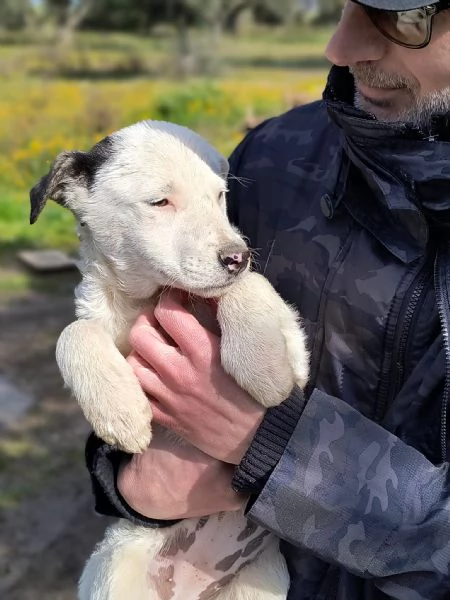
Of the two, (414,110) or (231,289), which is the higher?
(414,110)

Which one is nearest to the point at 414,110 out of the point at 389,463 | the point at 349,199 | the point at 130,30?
the point at 349,199

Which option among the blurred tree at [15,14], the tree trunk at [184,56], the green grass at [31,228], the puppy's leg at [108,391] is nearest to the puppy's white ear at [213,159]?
the puppy's leg at [108,391]

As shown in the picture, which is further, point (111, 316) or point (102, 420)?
point (111, 316)

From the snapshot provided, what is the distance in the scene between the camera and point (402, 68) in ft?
6.68

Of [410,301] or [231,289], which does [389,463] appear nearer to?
[410,301]

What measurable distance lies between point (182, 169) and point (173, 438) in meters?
0.89

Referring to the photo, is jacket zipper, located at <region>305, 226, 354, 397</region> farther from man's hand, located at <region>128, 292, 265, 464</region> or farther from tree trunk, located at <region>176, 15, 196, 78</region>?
tree trunk, located at <region>176, 15, 196, 78</region>

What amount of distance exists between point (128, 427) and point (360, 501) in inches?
29.3

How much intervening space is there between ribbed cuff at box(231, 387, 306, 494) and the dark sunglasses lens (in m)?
1.04

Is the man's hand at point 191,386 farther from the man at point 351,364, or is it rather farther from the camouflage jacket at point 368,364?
the camouflage jacket at point 368,364

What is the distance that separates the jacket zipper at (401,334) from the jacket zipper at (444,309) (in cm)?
7

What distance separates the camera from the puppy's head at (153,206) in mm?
2350

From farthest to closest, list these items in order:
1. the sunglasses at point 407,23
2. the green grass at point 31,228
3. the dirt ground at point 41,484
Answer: the green grass at point 31,228 < the dirt ground at point 41,484 < the sunglasses at point 407,23

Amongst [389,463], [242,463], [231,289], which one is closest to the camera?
[389,463]
